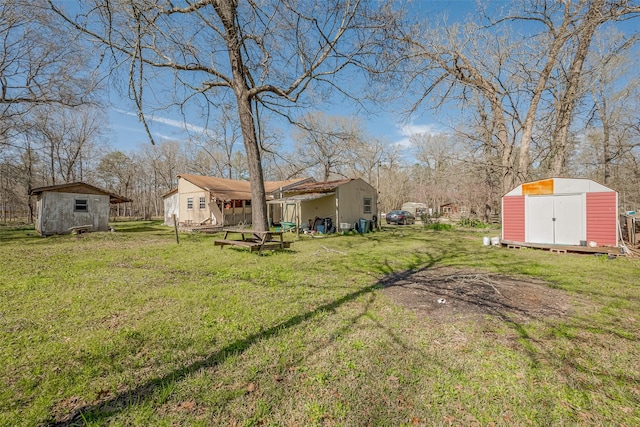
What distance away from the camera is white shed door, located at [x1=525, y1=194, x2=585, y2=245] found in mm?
9359

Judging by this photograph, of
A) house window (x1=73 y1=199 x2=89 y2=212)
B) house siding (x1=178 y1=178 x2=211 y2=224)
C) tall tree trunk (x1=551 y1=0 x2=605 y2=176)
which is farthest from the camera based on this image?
house siding (x1=178 y1=178 x2=211 y2=224)

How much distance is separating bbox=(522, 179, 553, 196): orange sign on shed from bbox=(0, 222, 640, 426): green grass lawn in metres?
5.50

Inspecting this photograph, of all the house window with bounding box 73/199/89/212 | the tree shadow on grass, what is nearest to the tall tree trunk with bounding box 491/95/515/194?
the tree shadow on grass

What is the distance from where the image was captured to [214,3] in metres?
6.06

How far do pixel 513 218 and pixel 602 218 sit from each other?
8.13ft

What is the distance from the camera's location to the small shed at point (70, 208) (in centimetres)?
1451

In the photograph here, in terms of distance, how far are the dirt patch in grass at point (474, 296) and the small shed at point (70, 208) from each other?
18485 millimetres

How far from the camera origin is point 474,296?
4746 millimetres

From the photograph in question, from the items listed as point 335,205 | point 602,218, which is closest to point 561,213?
point 602,218

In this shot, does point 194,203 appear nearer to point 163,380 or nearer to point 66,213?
point 66,213

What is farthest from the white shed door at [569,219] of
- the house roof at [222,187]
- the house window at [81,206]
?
the house window at [81,206]

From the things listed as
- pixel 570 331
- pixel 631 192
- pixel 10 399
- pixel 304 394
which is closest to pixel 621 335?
pixel 570 331

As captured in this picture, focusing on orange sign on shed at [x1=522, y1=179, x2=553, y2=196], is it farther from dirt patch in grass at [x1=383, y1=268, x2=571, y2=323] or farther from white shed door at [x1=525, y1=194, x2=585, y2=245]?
dirt patch in grass at [x1=383, y1=268, x2=571, y2=323]

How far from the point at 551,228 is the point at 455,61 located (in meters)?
7.65
